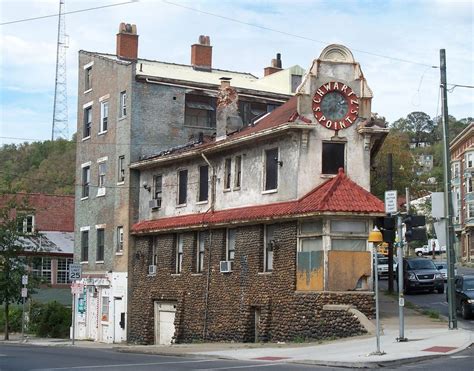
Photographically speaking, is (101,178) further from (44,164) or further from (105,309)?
(44,164)

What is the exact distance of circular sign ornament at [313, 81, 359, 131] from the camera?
3178 centimetres

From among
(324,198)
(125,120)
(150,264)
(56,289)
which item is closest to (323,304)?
(324,198)

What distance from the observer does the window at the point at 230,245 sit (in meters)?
35.3

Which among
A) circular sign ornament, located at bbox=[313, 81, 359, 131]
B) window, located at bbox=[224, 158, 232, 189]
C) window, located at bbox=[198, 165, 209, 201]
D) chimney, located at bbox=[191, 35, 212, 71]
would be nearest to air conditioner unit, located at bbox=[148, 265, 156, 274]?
window, located at bbox=[198, 165, 209, 201]

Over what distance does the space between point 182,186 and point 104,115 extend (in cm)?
868

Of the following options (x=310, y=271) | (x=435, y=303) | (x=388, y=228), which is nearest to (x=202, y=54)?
(x=435, y=303)

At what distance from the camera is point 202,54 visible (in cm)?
5112

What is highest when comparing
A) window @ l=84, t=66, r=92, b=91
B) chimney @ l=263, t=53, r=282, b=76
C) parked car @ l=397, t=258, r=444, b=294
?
chimney @ l=263, t=53, r=282, b=76

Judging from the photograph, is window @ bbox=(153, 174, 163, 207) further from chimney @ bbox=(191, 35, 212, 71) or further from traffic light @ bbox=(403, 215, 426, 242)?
traffic light @ bbox=(403, 215, 426, 242)

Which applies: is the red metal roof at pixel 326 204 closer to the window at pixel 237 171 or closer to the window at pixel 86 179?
the window at pixel 237 171

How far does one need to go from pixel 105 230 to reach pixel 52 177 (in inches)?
1645

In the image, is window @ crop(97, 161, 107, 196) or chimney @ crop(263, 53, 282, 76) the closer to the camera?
window @ crop(97, 161, 107, 196)

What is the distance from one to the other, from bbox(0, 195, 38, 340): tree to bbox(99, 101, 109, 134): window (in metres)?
6.73

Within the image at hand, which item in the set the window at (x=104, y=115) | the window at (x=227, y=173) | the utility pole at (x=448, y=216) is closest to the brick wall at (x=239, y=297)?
the window at (x=227, y=173)
